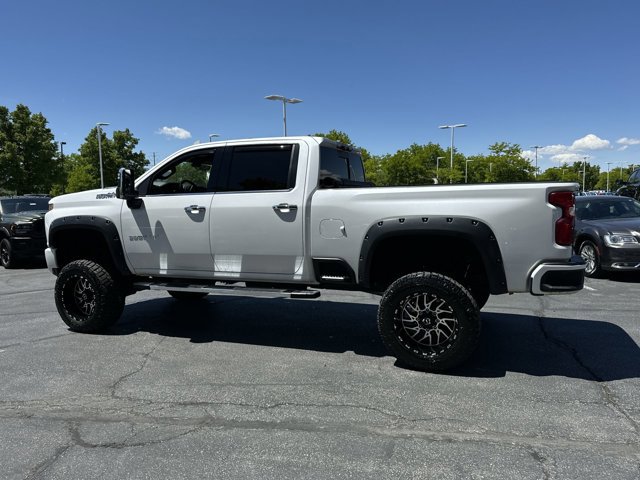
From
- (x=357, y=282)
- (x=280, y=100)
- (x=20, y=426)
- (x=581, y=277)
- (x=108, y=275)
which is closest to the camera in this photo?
(x=20, y=426)

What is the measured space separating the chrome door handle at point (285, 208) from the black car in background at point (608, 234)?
22.4 ft

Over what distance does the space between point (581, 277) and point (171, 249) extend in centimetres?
395

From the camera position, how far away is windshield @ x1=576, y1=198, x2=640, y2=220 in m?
9.66

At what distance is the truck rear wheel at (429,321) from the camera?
3.93 metres

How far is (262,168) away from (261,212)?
511 millimetres

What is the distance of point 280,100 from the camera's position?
27.1 m

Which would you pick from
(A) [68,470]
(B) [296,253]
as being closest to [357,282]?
(B) [296,253]

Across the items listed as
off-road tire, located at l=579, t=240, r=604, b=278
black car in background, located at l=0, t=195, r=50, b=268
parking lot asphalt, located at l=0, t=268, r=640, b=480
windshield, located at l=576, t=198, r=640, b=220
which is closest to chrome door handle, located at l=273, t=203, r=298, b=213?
parking lot asphalt, located at l=0, t=268, r=640, b=480

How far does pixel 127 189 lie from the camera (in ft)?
16.5

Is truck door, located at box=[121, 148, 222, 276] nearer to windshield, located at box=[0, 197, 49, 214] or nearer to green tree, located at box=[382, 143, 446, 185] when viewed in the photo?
windshield, located at box=[0, 197, 49, 214]

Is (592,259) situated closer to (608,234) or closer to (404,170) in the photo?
(608,234)

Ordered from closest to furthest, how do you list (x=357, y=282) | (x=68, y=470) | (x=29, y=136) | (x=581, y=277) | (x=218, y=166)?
1. (x=68, y=470)
2. (x=581, y=277)
3. (x=357, y=282)
4. (x=218, y=166)
5. (x=29, y=136)

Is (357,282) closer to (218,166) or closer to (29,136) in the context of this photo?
(218,166)

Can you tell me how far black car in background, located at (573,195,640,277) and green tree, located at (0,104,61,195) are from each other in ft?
117
